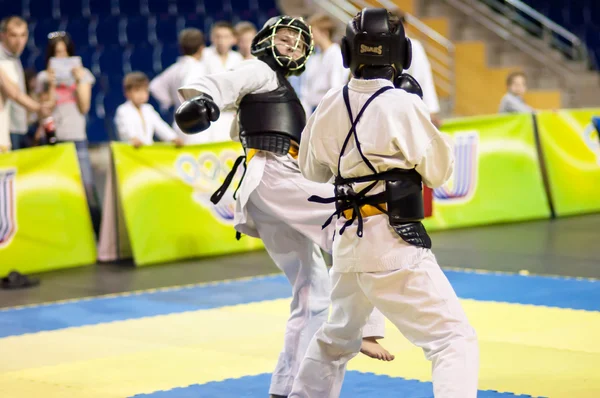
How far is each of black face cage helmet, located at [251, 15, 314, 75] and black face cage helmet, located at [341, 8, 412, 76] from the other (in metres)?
0.99

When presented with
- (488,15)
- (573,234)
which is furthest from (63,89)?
(488,15)

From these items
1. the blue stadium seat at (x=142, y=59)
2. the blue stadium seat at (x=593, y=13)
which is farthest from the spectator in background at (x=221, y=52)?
the blue stadium seat at (x=593, y=13)

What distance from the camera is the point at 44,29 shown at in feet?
48.2

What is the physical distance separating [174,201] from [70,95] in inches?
60.6

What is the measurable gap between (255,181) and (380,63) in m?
1.13

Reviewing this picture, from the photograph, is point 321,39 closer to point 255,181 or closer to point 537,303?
point 537,303

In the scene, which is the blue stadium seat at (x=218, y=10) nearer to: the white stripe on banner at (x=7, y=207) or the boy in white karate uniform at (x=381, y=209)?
the white stripe on banner at (x=7, y=207)

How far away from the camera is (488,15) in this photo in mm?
17766

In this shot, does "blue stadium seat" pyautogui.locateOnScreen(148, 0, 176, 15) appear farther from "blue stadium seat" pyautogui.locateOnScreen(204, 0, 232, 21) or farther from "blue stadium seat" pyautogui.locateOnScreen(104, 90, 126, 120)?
"blue stadium seat" pyautogui.locateOnScreen(104, 90, 126, 120)

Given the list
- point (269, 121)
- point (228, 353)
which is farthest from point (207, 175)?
point (269, 121)

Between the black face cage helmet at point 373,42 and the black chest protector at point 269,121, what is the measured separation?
92 centimetres

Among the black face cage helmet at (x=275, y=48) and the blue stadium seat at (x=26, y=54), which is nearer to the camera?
the black face cage helmet at (x=275, y=48)

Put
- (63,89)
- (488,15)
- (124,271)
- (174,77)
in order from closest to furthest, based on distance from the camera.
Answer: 1. (124,271)
2. (63,89)
3. (174,77)
4. (488,15)

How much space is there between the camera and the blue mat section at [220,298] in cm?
726
